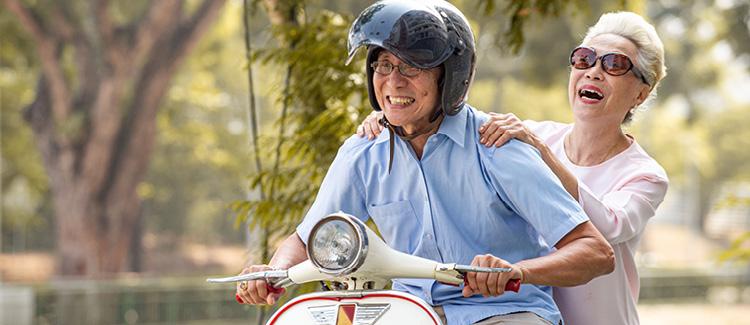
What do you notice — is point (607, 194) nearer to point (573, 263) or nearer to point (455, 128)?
point (455, 128)

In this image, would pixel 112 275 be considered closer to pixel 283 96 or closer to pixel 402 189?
pixel 283 96

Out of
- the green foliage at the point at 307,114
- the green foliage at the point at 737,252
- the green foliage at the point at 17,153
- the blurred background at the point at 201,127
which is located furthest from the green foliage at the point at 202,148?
the green foliage at the point at 307,114

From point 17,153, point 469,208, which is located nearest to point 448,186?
point 469,208

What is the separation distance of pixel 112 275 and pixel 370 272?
23823 mm

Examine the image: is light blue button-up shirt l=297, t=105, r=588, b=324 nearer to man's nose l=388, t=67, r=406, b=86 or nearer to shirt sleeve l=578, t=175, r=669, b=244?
man's nose l=388, t=67, r=406, b=86

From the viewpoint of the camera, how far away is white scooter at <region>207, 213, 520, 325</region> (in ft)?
8.73

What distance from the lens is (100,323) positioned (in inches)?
942

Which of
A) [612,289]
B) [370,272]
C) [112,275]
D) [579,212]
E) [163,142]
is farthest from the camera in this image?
[163,142]

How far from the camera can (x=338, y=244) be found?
2674mm

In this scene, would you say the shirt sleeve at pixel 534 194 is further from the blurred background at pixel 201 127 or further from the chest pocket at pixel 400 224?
the blurred background at pixel 201 127

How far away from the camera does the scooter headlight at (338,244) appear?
264cm

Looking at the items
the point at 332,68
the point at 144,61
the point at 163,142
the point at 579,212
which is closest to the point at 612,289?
the point at 579,212

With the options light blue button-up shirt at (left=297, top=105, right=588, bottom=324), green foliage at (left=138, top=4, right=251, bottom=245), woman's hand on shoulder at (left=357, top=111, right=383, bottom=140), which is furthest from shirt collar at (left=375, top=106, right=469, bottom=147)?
green foliage at (left=138, top=4, right=251, bottom=245)

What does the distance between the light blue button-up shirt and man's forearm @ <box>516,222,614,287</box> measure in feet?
0.13
